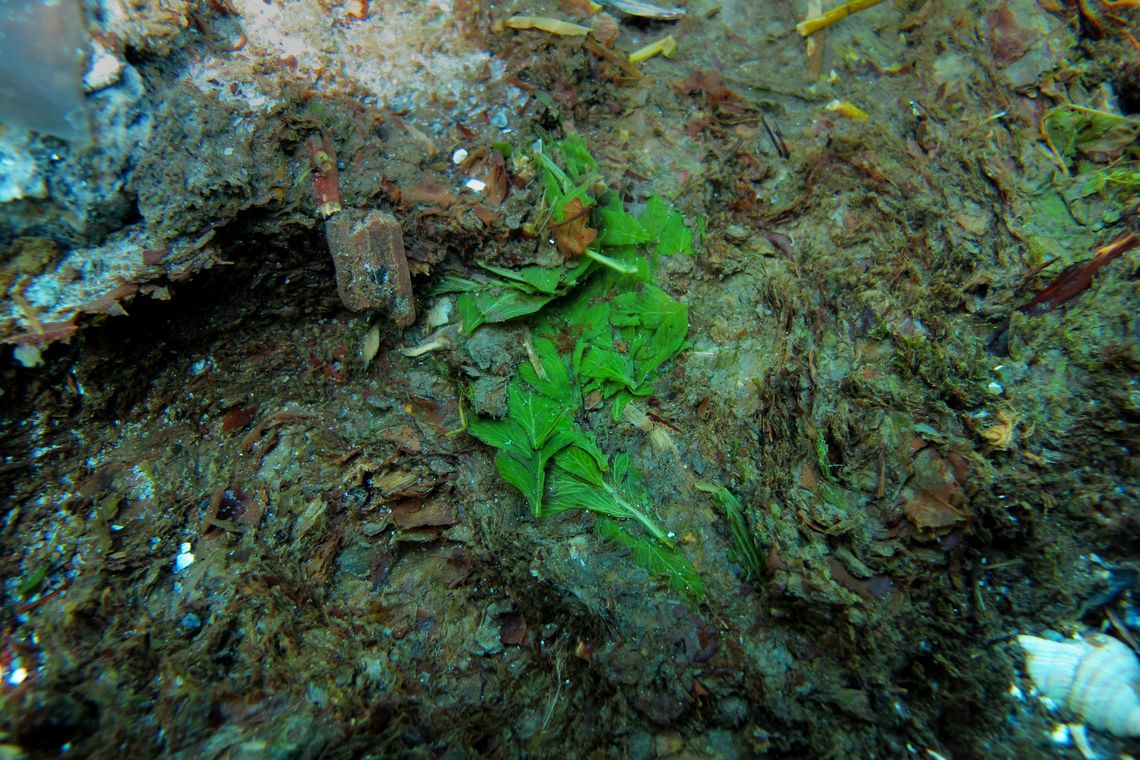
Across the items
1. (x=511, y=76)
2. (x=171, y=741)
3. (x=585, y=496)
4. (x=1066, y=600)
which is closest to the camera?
(x=171, y=741)

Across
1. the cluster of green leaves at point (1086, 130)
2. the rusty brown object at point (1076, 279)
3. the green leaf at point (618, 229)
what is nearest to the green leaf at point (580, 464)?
the green leaf at point (618, 229)

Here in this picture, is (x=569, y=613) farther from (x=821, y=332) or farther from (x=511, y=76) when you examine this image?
(x=511, y=76)

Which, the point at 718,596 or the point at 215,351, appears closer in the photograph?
the point at 718,596

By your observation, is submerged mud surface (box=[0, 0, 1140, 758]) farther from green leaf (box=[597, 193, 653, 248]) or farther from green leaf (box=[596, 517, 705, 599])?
green leaf (box=[597, 193, 653, 248])

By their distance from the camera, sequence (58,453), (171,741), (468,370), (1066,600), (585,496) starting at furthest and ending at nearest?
1. (468,370)
2. (585,496)
3. (58,453)
4. (1066,600)
5. (171,741)

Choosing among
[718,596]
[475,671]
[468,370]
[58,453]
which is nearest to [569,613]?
[475,671]

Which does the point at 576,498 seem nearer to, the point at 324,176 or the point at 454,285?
the point at 454,285
